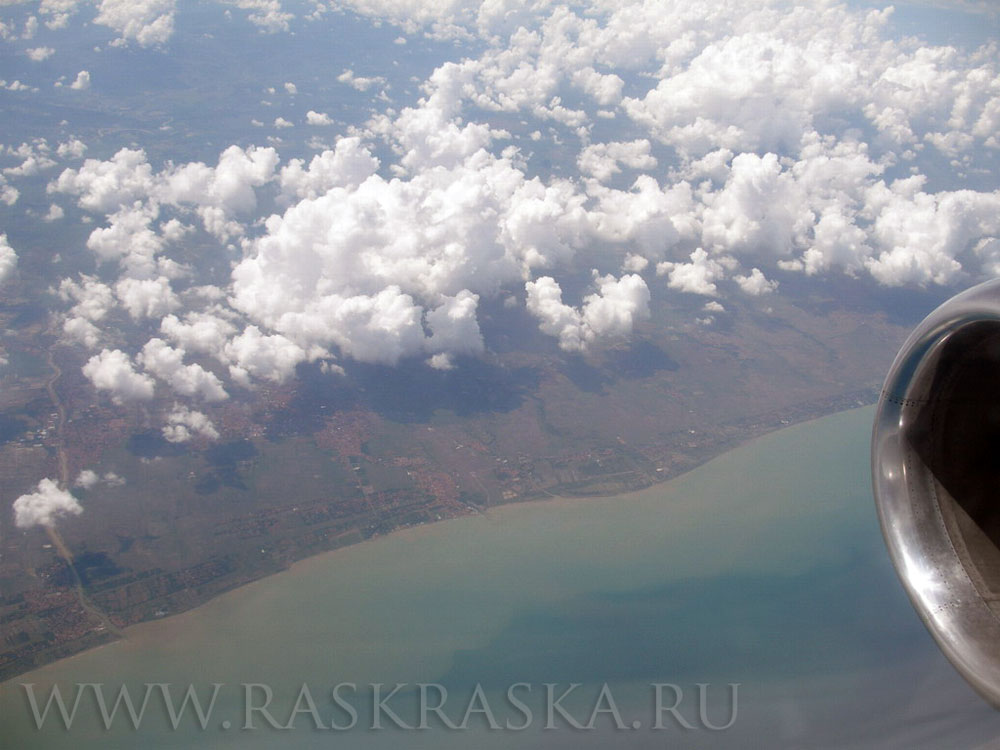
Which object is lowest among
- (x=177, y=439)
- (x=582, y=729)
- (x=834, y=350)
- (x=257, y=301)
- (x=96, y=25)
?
(x=834, y=350)

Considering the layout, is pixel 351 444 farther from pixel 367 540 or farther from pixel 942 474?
pixel 942 474

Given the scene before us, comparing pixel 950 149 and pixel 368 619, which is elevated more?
pixel 368 619

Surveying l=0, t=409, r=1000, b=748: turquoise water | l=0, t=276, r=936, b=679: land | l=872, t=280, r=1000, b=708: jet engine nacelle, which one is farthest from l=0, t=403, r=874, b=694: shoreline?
l=872, t=280, r=1000, b=708: jet engine nacelle

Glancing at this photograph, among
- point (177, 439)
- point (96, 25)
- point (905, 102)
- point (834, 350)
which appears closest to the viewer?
point (177, 439)

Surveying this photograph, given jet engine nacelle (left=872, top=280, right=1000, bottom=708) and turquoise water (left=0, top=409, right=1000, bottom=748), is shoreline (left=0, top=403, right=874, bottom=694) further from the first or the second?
jet engine nacelle (left=872, top=280, right=1000, bottom=708)

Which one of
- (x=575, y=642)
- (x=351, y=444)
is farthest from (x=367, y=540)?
(x=575, y=642)

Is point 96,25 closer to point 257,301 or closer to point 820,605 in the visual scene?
point 257,301

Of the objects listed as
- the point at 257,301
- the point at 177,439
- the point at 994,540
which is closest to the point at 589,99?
the point at 257,301
